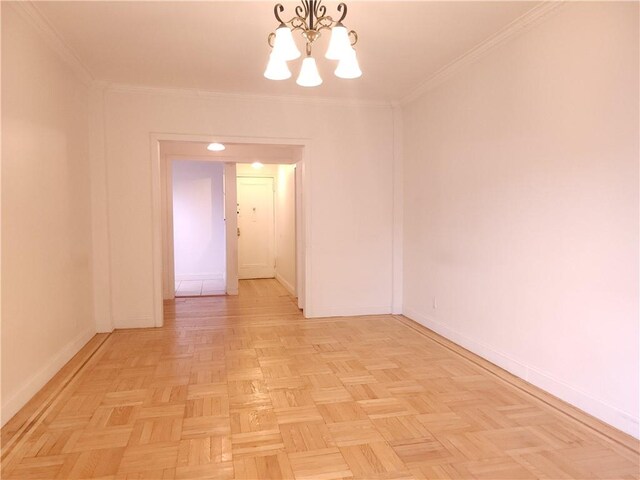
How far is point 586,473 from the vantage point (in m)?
2.04

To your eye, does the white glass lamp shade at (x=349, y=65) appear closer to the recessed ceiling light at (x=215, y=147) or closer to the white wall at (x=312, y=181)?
the white wall at (x=312, y=181)

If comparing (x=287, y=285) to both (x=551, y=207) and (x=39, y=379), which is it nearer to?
(x=39, y=379)

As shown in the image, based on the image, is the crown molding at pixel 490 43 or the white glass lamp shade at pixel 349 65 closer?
the white glass lamp shade at pixel 349 65

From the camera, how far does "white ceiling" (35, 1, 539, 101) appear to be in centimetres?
289

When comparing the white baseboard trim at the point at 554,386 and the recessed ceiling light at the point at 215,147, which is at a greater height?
the recessed ceiling light at the point at 215,147

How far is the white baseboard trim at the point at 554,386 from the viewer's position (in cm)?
241

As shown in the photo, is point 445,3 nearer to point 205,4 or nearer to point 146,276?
point 205,4

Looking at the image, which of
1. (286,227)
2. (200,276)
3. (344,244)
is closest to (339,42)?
(344,244)

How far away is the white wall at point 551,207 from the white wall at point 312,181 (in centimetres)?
105

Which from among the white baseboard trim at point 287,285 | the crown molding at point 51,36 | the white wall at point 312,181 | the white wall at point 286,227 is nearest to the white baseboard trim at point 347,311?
the white wall at point 312,181

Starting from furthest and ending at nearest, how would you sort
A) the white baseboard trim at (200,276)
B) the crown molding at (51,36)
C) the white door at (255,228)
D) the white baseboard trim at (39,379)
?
the white door at (255,228) < the white baseboard trim at (200,276) < the crown molding at (51,36) < the white baseboard trim at (39,379)

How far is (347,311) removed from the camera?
521 centimetres

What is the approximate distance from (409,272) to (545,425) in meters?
2.70

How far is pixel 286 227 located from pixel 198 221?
194 cm
